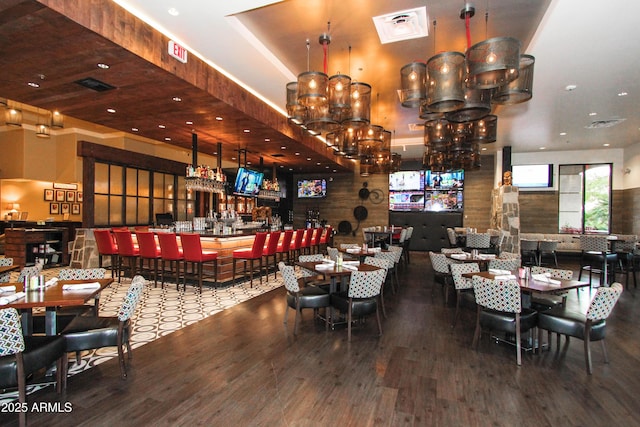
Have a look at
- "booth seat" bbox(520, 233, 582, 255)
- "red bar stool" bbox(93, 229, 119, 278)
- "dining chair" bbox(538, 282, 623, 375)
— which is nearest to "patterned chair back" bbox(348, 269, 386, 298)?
"dining chair" bbox(538, 282, 623, 375)

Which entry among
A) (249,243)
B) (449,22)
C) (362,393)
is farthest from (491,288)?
(249,243)

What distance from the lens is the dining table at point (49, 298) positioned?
2943 mm

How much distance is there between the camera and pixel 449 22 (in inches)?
188

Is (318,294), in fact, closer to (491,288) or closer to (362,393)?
(362,393)

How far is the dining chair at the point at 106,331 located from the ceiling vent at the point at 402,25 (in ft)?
14.4

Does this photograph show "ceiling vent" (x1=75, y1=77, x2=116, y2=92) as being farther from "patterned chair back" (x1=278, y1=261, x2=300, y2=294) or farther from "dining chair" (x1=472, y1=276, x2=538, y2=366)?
"dining chair" (x1=472, y1=276, x2=538, y2=366)

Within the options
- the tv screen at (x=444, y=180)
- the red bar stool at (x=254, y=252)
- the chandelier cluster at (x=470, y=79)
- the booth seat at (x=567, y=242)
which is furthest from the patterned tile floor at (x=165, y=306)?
the booth seat at (x=567, y=242)

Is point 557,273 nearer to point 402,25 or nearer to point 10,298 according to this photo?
point 402,25

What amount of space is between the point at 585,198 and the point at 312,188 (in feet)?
34.7

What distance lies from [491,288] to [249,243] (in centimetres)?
604

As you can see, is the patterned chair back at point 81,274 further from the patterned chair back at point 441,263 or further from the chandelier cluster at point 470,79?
the patterned chair back at point 441,263

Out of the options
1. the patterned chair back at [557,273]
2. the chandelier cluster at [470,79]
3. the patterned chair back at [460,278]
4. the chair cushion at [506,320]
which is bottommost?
the chair cushion at [506,320]

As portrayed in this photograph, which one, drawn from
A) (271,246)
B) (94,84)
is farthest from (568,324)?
(94,84)

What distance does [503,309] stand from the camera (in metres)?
3.85
